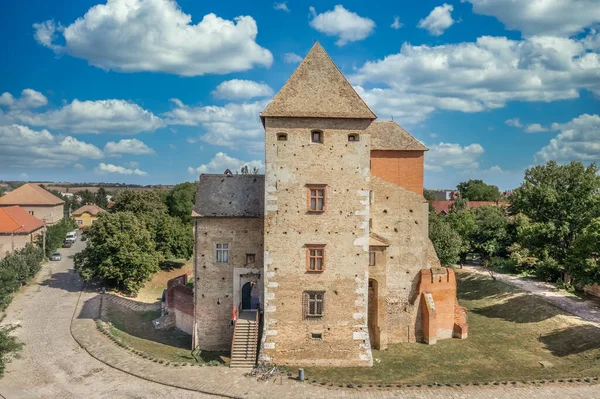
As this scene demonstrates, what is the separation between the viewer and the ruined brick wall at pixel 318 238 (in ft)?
87.1

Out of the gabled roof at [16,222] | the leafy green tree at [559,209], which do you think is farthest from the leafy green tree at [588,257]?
the gabled roof at [16,222]

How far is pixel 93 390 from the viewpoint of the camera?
21641 mm

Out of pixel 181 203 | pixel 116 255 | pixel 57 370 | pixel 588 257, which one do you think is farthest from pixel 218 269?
pixel 181 203

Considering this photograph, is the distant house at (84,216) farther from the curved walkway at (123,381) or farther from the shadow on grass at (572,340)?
the shadow on grass at (572,340)

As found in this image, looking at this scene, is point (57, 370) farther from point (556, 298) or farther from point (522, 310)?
point (556, 298)

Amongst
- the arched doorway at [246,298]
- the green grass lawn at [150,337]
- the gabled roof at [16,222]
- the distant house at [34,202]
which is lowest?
the green grass lawn at [150,337]

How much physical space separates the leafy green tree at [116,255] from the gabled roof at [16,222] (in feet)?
51.3

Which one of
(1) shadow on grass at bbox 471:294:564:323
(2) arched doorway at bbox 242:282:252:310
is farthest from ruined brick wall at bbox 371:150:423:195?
(1) shadow on grass at bbox 471:294:564:323

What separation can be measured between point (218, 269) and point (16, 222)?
39.6 metres

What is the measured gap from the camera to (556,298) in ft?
134

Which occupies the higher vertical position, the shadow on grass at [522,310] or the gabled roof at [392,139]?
the gabled roof at [392,139]

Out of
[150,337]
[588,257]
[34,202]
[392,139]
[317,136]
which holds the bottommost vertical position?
[150,337]

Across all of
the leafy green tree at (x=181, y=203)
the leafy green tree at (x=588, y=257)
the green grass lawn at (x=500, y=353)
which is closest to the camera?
the green grass lawn at (x=500, y=353)

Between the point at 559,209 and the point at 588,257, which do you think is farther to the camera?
the point at 559,209
